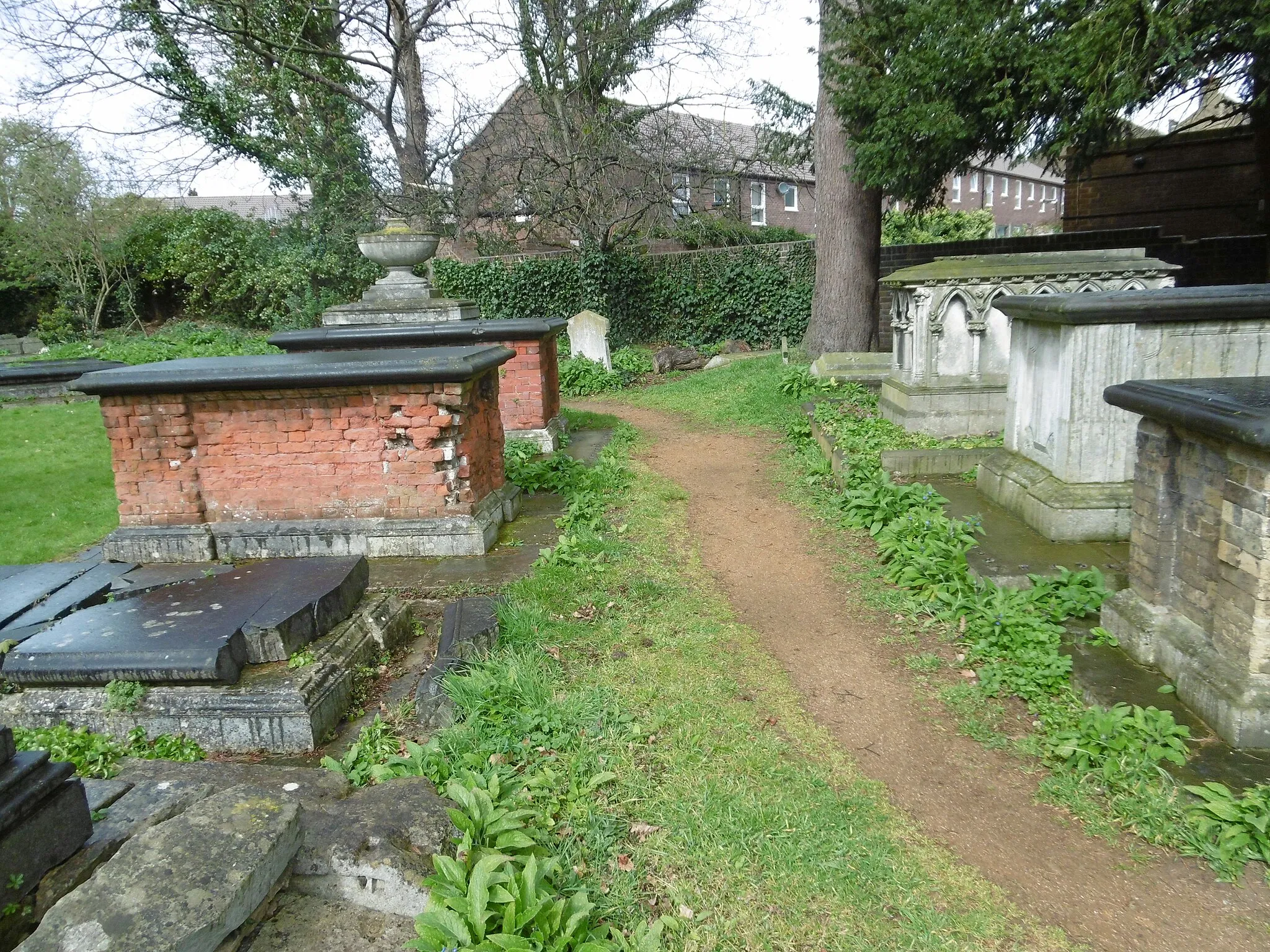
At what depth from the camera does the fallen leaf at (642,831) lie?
290 centimetres

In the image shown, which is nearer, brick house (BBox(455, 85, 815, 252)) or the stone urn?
the stone urn

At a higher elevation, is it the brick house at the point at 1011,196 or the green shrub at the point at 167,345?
the brick house at the point at 1011,196

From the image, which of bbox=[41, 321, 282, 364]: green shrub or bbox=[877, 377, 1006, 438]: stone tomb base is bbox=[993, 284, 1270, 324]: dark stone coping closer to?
bbox=[877, 377, 1006, 438]: stone tomb base

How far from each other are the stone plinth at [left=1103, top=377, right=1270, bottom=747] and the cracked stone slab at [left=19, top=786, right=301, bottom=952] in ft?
10.4

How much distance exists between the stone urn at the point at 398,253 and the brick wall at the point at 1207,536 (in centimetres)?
682

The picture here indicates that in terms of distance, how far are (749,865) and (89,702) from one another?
284 centimetres

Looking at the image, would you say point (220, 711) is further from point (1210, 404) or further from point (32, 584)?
point (1210, 404)

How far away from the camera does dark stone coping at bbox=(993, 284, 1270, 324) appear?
14.7 ft

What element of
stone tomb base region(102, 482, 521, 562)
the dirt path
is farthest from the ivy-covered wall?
stone tomb base region(102, 482, 521, 562)

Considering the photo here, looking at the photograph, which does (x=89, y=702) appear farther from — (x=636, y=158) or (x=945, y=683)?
(x=636, y=158)

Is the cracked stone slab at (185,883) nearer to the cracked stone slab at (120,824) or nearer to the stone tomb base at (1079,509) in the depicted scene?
the cracked stone slab at (120,824)

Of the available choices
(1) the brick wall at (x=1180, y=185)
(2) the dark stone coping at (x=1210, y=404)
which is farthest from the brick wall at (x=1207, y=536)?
(1) the brick wall at (x=1180, y=185)

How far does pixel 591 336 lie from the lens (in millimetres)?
14711

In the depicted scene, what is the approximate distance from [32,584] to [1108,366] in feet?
20.2
